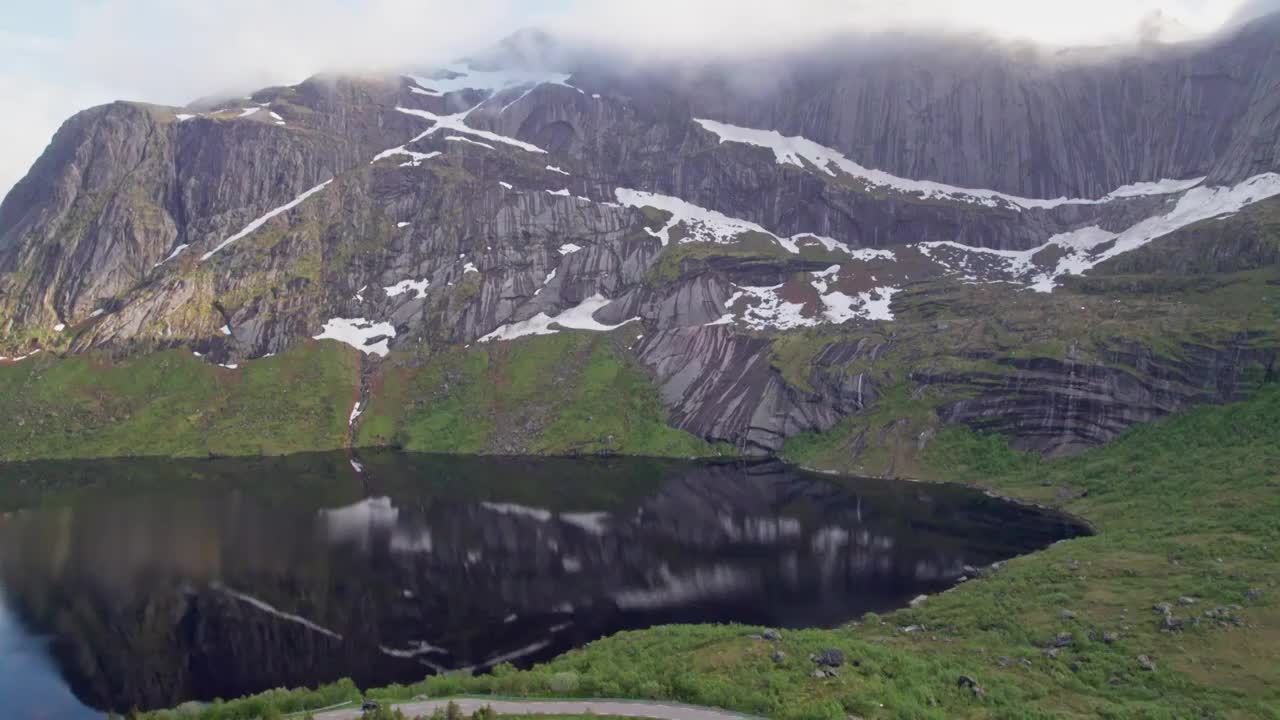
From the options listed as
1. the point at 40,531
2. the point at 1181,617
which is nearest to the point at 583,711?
the point at 1181,617

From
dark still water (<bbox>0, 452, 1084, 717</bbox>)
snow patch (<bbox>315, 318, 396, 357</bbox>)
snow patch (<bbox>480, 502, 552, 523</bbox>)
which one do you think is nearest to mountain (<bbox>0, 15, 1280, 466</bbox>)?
snow patch (<bbox>315, 318, 396, 357</bbox>)

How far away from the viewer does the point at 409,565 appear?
217ft

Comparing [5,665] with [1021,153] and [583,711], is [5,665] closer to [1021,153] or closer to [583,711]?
[583,711]

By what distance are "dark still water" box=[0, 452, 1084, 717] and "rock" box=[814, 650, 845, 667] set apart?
16.8m

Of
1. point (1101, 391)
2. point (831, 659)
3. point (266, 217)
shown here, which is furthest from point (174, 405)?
point (1101, 391)

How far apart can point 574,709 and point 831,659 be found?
1281 cm

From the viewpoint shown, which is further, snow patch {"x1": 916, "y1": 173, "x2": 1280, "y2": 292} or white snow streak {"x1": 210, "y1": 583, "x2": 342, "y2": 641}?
snow patch {"x1": 916, "y1": 173, "x2": 1280, "y2": 292}

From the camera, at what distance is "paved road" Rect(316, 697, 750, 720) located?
2809 centimetres

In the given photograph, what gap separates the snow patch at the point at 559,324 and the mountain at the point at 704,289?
91cm

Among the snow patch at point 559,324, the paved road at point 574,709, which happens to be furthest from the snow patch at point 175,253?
the paved road at point 574,709

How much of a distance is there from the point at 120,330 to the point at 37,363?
50.2 ft

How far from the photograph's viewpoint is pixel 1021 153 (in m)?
200

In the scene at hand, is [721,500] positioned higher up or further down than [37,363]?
further down

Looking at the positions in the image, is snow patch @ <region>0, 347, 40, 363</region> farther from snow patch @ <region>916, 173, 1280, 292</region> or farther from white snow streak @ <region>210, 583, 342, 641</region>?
snow patch @ <region>916, 173, 1280, 292</region>
